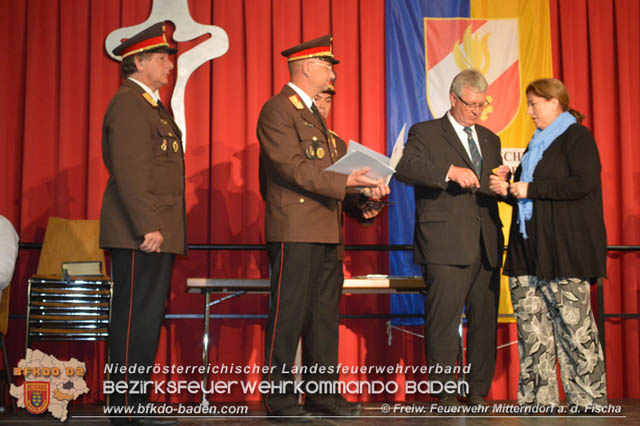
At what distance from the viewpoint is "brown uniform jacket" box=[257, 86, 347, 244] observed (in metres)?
3.01

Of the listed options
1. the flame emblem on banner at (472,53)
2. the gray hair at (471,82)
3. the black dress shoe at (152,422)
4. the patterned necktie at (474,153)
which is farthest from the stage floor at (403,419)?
the flame emblem on banner at (472,53)

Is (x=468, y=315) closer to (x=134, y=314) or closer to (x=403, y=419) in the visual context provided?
(x=403, y=419)

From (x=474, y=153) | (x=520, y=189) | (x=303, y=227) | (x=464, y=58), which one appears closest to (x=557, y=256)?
(x=520, y=189)

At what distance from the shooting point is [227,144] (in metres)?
4.73

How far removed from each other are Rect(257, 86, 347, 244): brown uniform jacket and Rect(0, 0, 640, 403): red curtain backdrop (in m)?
1.56

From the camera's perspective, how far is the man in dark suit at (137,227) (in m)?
2.79

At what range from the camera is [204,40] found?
4.77 meters

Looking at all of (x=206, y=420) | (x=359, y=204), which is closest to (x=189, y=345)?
(x=206, y=420)

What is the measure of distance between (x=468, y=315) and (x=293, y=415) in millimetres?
1099

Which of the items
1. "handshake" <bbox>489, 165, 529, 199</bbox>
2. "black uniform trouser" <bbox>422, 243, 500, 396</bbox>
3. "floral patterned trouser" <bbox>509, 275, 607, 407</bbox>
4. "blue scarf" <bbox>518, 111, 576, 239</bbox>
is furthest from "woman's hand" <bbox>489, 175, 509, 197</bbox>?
"floral patterned trouser" <bbox>509, 275, 607, 407</bbox>

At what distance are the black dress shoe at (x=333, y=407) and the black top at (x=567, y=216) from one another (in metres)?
1.02

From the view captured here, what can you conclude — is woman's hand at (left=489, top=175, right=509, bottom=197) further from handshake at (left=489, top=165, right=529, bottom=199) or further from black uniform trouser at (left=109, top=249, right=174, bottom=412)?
black uniform trouser at (left=109, top=249, right=174, bottom=412)

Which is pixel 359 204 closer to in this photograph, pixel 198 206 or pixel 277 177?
pixel 277 177

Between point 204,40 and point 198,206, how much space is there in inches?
45.7
